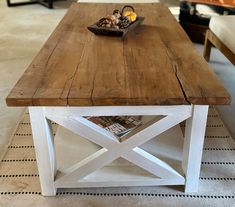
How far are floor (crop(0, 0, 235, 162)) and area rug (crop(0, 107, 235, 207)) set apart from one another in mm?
167

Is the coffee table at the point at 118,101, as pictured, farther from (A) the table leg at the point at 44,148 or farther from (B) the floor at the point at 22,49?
(B) the floor at the point at 22,49

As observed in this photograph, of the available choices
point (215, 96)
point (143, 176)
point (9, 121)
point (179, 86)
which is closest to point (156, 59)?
point (179, 86)

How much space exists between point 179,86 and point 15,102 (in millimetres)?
549

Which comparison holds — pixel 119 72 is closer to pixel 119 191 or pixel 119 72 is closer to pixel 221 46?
pixel 119 191

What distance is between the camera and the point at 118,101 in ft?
3.29

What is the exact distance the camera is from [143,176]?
126 cm

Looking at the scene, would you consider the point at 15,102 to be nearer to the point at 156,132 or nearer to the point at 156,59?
the point at 156,132

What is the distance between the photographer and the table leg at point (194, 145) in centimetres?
109

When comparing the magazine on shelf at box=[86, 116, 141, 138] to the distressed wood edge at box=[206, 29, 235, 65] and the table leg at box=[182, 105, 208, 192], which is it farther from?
the distressed wood edge at box=[206, 29, 235, 65]

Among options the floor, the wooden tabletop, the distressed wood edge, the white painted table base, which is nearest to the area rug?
the white painted table base

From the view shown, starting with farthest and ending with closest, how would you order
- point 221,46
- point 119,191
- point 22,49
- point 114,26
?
point 22,49
point 221,46
point 114,26
point 119,191

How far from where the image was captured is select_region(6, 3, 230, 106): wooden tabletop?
1.01m

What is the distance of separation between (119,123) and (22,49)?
167 cm

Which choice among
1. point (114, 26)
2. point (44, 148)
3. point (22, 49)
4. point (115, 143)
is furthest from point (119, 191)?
point (22, 49)
